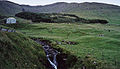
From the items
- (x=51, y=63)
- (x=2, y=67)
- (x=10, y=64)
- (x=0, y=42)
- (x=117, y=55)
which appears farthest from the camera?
(x=51, y=63)

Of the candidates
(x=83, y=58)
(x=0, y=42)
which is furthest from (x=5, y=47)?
(x=83, y=58)

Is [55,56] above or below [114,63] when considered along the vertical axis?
below

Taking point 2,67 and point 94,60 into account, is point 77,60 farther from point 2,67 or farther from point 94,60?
point 2,67

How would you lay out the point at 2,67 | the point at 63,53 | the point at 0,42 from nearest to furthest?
the point at 2,67
the point at 0,42
the point at 63,53

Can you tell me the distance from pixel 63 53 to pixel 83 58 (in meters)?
9.34

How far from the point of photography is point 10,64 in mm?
26047

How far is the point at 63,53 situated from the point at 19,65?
16637mm

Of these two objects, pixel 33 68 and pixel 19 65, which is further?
pixel 33 68

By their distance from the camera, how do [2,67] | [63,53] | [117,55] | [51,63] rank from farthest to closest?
[63,53], [51,63], [117,55], [2,67]

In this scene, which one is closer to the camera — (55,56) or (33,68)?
(33,68)

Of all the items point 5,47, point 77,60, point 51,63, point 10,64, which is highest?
point 5,47

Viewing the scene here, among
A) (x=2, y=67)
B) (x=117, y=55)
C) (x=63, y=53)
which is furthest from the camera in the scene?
(x=63, y=53)

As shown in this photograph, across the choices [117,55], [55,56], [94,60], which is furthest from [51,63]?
[117,55]

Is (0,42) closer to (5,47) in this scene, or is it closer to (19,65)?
(5,47)
